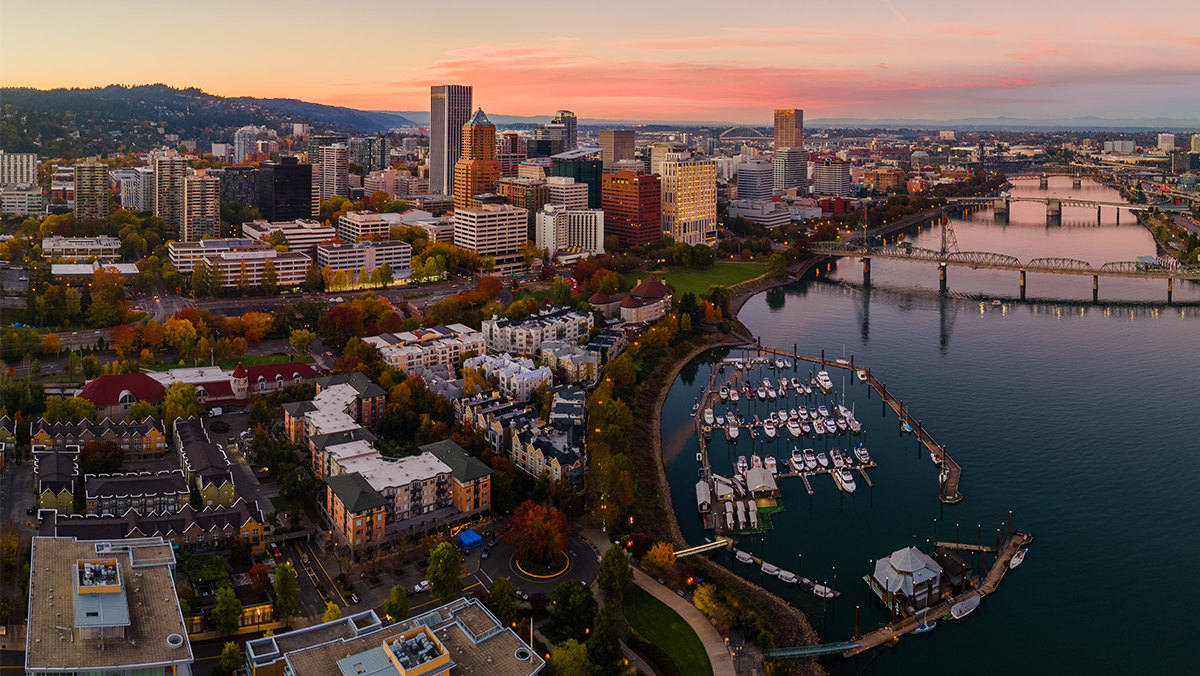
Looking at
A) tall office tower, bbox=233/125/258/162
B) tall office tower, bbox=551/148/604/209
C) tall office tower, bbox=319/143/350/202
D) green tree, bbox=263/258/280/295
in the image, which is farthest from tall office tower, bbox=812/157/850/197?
green tree, bbox=263/258/280/295

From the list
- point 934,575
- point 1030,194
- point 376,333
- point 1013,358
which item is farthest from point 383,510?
point 1030,194

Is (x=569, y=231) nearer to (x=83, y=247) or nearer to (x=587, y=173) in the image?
(x=587, y=173)

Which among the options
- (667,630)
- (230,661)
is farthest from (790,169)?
(230,661)

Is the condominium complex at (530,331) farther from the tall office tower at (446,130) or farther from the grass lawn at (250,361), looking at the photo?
the tall office tower at (446,130)

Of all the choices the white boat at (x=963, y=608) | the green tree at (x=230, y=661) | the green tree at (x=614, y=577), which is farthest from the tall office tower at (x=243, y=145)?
the white boat at (x=963, y=608)

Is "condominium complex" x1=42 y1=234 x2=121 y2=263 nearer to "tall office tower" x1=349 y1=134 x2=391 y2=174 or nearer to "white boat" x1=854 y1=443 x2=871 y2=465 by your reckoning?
"white boat" x1=854 y1=443 x2=871 y2=465
